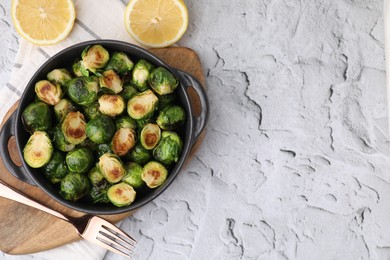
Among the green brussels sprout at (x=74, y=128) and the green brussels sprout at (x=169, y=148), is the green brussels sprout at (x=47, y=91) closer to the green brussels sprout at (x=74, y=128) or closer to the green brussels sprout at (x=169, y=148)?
the green brussels sprout at (x=74, y=128)

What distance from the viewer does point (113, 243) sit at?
1.84 metres

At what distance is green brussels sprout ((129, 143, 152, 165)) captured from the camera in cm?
181

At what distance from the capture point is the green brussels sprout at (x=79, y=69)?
5.90 ft

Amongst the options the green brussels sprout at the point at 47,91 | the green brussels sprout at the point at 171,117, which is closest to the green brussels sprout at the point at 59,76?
the green brussels sprout at the point at 47,91

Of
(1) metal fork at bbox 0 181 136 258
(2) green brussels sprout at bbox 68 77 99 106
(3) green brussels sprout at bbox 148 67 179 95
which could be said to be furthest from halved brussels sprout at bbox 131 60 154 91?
(1) metal fork at bbox 0 181 136 258

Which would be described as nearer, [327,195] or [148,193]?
[148,193]

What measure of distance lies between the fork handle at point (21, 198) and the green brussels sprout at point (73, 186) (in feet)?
0.36

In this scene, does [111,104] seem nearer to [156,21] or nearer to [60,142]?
[60,142]

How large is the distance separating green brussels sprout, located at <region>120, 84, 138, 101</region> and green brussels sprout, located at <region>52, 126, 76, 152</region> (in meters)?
0.24

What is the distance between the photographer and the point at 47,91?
1755mm

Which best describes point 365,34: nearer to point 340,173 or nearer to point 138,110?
point 340,173

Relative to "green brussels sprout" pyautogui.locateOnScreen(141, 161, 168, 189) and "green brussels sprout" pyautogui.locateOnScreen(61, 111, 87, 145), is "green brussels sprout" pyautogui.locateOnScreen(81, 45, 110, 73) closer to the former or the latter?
"green brussels sprout" pyautogui.locateOnScreen(61, 111, 87, 145)

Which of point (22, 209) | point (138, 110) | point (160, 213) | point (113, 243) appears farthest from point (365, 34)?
point (22, 209)

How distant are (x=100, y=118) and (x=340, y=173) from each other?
0.88m
